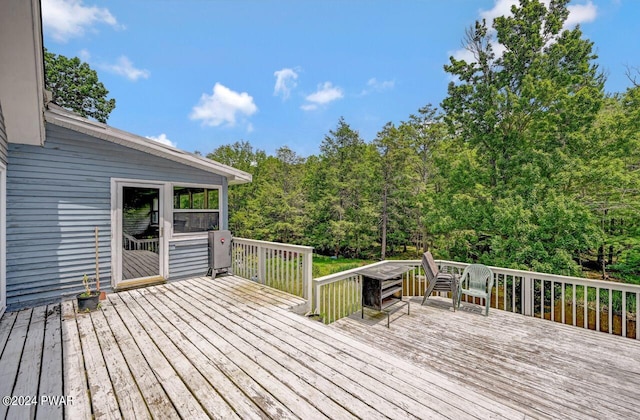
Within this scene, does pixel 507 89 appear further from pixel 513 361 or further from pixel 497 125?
pixel 513 361

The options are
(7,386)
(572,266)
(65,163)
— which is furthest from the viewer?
(572,266)

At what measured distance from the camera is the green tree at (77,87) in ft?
Result: 53.7

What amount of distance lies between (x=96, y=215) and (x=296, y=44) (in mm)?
8298

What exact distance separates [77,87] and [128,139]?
19.2 meters

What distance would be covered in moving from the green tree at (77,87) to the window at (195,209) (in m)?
17.8

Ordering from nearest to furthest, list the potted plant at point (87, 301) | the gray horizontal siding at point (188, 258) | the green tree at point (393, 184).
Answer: the potted plant at point (87, 301)
the gray horizontal siding at point (188, 258)
the green tree at point (393, 184)

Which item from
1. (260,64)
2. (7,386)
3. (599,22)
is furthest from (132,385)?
(599,22)

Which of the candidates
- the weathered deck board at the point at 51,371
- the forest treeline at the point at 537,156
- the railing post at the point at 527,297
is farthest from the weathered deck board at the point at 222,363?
the forest treeline at the point at 537,156

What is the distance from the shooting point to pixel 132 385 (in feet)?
6.81

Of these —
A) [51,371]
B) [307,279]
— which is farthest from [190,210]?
[51,371]

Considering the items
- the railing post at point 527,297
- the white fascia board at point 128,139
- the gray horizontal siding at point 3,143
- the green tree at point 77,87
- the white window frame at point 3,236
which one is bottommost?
the railing post at point 527,297

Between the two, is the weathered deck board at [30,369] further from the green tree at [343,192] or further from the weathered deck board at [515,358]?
the green tree at [343,192]

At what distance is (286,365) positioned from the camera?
237cm

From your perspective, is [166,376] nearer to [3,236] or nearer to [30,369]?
[30,369]
